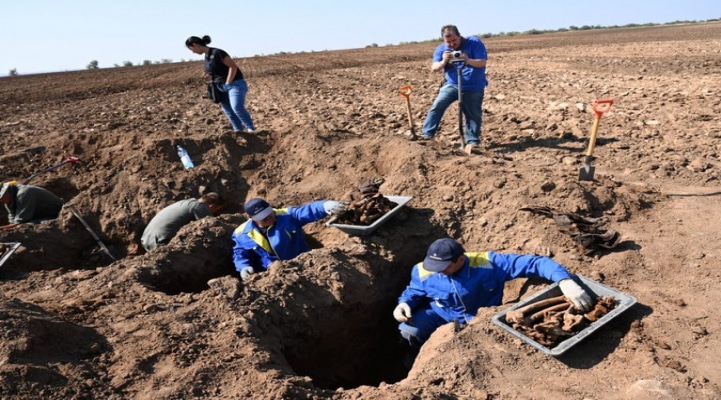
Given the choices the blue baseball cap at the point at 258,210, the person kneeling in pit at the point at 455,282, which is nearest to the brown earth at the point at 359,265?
the person kneeling in pit at the point at 455,282

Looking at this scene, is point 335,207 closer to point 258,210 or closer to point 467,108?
point 258,210

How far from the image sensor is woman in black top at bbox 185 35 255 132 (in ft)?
23.5

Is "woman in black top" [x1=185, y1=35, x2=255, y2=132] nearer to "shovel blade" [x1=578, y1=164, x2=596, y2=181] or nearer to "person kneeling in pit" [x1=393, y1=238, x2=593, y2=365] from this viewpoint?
"person kneeling in pit" [x1=393, y1=238, x2=593, y2=365]

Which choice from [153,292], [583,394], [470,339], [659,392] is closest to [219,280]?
[153,292]

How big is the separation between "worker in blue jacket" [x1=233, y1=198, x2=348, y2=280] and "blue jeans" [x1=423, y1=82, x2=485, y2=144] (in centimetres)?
269

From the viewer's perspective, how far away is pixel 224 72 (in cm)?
735

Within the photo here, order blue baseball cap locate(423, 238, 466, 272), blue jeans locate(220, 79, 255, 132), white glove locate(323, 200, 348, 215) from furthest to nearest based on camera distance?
blue jeans locate(220, 79, 255, 132) → white glove locate(323, 200, 348, 215) → blue baseball cap locate(423, 238, 466, 272)

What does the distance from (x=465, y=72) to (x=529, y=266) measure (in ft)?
11.1

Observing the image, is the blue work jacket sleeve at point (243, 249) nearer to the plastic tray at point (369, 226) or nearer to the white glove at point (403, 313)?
the plastic tray at point (369, 226)

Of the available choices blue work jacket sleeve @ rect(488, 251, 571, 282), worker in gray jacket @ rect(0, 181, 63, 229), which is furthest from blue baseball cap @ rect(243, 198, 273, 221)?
worker in gray jacket @ rect(0, 181, 63, 229)

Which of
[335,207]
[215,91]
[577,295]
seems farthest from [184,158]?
[577,295]

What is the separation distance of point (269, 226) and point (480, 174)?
2.24m

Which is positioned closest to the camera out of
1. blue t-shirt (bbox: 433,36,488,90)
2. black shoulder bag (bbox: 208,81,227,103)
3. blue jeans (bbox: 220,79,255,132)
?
blue t-shirt (bbox: 433,36,488,90)

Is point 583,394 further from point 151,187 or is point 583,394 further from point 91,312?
point 151,187
